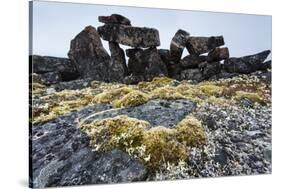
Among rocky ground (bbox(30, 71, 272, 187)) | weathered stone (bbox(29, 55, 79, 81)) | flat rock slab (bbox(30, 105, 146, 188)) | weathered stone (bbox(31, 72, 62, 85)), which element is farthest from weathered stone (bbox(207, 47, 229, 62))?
weathered stone (bbox(31, 72, 62, 85))

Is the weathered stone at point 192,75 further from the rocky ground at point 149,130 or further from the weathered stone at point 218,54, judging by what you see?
the weathered stone at point 218,54

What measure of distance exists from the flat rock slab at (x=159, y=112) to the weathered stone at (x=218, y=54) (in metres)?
0.52

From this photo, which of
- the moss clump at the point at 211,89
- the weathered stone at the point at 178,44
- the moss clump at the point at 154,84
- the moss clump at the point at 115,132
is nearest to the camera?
the moss clump at the point at 115,132

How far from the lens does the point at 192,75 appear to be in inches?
212

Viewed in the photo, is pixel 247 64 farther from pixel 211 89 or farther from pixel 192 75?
pixel 192 75

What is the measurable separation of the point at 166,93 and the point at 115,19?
0.87 meters

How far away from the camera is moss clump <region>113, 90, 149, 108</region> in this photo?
16.7ft

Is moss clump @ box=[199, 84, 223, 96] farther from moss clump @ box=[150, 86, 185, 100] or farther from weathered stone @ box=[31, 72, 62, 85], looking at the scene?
weathered stone @ box=[31, 72, 62, 85]

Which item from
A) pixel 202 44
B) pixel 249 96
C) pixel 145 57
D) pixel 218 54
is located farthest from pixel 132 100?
pixel 249 96

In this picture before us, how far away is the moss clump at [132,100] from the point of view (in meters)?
5.08

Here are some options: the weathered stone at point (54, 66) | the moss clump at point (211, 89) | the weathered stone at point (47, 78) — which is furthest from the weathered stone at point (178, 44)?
the weathered stone at point (47, 78)

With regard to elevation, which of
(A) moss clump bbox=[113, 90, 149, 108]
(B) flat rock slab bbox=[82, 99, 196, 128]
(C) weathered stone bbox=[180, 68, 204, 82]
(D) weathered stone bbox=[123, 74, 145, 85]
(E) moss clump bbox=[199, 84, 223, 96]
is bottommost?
(B) flat rock slab bbox=[82, 99, 196, 128]

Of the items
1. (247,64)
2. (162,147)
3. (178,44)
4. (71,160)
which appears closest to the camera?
(71,160)
